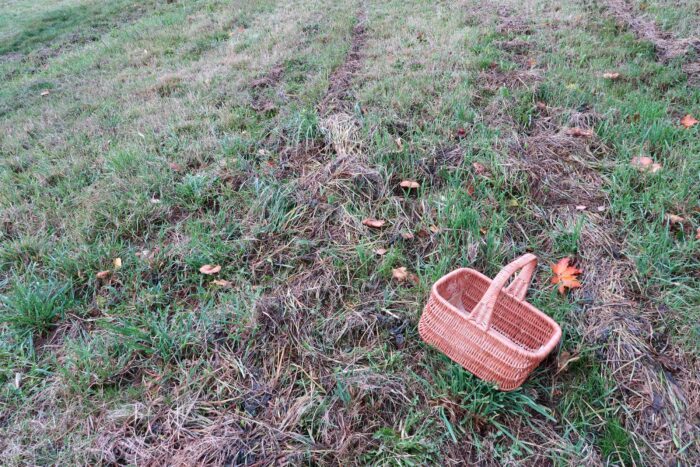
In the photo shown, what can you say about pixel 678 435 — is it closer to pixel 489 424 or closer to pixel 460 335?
pixel 489 424

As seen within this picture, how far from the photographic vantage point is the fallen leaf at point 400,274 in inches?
102

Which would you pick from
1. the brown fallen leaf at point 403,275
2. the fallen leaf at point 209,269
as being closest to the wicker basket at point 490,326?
the brown fallen leaf at point 403,275

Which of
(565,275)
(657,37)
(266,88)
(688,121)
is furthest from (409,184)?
(657,37)

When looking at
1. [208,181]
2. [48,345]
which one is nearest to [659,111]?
[208,181]

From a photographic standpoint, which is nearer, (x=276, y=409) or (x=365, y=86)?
(x=276, y=409)

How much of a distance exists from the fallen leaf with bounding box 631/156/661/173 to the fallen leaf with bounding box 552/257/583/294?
0.96m

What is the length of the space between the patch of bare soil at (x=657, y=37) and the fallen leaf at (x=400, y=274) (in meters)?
3.30

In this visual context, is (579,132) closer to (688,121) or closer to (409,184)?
(688,121)

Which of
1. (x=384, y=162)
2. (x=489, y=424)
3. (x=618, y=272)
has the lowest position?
(x=489, y=424)

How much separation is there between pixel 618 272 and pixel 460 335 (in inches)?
42.7

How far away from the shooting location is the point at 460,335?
6.81 feet

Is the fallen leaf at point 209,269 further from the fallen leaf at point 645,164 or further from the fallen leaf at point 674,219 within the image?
the fallen leaf at point 645,164

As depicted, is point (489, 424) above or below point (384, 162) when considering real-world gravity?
below

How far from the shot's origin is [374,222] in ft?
9.45
